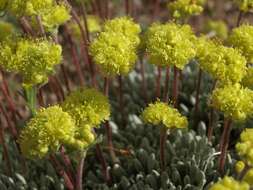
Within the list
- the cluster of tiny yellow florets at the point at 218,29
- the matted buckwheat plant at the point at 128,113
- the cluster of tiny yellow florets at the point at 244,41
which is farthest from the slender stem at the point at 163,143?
the cluster of tiny yellow florets at the point at 218,29

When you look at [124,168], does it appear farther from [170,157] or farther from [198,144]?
[198,144]

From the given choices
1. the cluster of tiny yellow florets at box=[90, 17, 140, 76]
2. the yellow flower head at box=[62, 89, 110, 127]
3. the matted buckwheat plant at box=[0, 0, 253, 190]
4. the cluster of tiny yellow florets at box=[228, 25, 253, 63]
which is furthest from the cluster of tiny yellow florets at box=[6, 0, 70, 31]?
the cluster of tiny yellow florets at box=[228, 25, 253, 63]

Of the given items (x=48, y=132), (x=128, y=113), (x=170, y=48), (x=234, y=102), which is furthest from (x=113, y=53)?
(x=128, y=113)

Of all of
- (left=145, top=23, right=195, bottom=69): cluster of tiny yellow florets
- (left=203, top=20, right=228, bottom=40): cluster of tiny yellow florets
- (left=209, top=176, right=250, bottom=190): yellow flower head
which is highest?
(left=145, top=23, right=195, bottom=69): cluster of tiny yellow florets

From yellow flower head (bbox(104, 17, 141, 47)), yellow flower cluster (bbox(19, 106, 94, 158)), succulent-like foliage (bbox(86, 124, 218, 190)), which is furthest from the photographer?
succulent-like foliage (bbox(86, 124, 218, 190))

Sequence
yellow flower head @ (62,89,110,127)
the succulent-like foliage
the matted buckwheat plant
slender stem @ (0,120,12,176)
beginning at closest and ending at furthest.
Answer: the matted buckwheat plant
yellow flower head @ (62,89,110,127)
the succulent-like foliage
slender stem @ (0,120,12,176)

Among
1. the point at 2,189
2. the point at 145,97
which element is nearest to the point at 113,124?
the point at 145,97

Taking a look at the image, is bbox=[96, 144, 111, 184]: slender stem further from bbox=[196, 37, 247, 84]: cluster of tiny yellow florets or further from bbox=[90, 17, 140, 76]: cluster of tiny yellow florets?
bbox=[196, 37, 247, 84]: cluster of tiny yellow florets

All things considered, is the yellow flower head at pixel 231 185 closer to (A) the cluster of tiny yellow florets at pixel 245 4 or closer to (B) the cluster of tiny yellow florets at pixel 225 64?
(B) the cluster of tiny yellow florets at pixel 225 64
